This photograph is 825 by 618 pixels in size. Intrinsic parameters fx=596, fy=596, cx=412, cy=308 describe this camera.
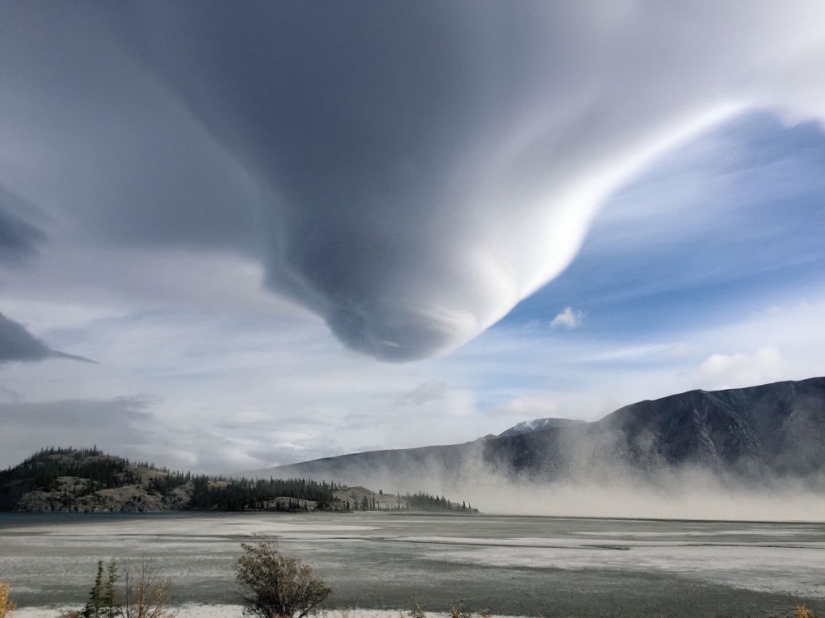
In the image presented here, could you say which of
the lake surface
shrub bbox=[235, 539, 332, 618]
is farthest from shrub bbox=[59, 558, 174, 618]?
shrub bbox=[235, 539, 332, 618]

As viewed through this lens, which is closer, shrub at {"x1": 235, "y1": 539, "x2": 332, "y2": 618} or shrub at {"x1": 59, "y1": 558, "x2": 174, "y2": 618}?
shrub at {"x1": 59, "y1": 558, "x2": 174, "y2": 618}

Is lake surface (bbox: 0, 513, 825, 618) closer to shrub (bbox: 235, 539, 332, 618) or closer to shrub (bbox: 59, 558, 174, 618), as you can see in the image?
shrub (bbox: 59, 558, 174, 618)

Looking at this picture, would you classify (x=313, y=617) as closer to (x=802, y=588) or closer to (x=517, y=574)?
(x=517, y=574)

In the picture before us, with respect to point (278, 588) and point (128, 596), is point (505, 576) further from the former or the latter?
point (128, 596)

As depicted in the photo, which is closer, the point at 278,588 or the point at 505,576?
the point at 278,588

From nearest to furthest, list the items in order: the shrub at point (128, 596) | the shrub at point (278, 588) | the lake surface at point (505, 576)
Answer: the shrub at point (128, 596)
the shrub at point (278, 588)
the lake surface at point (505, 576)

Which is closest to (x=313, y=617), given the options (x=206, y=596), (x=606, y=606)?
(x=206, y=596)

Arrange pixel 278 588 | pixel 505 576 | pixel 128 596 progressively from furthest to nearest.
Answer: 1. pixel 505 576
2. pixel 278 588
3. pixel 128 596

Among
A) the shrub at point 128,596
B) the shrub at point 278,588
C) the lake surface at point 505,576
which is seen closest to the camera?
the shrub at point 128,596

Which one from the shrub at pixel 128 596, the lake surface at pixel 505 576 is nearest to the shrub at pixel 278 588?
the shrub at pixel 128 596

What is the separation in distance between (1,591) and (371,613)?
18.2m

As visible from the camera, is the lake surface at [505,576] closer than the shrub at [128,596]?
No

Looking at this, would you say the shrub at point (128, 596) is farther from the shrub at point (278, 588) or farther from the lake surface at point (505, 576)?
the shrub at point (278, 588)

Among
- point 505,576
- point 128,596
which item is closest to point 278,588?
point 128,596
